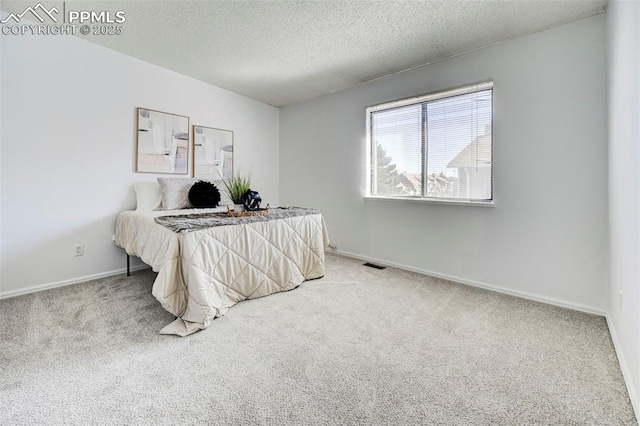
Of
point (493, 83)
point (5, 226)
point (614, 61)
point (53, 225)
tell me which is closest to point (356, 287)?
point (493, 83)

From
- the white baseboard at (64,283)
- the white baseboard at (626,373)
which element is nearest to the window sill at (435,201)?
the white baseboard at (626,373)

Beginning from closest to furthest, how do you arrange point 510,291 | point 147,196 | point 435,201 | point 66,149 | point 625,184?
point 625,184
point 510,291
point 66,149
point 435,201
point 147,196

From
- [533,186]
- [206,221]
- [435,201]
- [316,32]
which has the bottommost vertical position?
[206,221]

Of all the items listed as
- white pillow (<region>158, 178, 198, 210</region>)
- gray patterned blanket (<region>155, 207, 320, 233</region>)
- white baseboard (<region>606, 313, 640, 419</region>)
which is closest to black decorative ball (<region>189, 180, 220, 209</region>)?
white pillow (<region>158, 178, 198, 210</region>)

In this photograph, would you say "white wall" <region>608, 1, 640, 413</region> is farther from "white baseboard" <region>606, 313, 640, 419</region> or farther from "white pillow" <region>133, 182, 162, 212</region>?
"white pillow" <region>133, 182, 162, 212</region>

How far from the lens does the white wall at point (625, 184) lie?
132 cm

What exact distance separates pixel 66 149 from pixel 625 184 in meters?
4.30

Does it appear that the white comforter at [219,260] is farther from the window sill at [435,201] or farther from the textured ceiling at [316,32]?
the textured ceiling at [316,32]

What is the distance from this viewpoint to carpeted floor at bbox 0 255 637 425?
4.12ft

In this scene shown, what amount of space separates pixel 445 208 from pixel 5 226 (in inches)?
161

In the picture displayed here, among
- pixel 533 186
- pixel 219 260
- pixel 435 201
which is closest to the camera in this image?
pixel 219 260

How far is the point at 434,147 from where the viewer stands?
3.20m

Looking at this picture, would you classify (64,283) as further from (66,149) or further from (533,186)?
(533,186)

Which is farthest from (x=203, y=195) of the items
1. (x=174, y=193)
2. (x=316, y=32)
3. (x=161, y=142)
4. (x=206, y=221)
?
(x=316, y=32)
